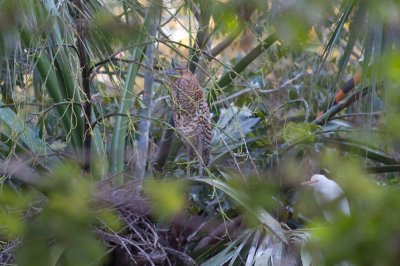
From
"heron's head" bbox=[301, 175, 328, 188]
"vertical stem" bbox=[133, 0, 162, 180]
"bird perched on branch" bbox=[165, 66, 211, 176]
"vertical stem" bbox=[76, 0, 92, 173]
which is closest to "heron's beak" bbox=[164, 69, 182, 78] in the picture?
"bird perched on branch" bbox=[165, 66, 211, 176]

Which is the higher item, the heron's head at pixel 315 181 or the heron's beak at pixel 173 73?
the heron's beak at pixel 173 73

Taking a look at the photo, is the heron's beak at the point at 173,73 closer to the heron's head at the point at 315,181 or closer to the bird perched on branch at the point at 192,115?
the bird perched on branch at the point at 192,115

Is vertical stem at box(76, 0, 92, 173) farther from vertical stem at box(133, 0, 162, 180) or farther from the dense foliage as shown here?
vertical stem at box(133, 0, 162, 180)

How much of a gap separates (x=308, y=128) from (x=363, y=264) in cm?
278

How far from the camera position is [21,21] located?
7.73 feet

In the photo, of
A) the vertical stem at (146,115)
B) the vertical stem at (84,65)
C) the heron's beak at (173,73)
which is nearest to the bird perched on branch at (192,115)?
the heron's beak at (173,73)

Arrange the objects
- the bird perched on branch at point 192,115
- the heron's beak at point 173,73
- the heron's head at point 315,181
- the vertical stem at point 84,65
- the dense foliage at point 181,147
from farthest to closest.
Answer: the heron's head at point 315,181 < the heron's beak at point 173,73 < the bird perched on branch at point 192,115 < the vertical stem at point 84,65 < the dense foliage at point 181,147

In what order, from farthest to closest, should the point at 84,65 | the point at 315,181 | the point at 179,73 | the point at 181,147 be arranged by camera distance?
the point at 181,147 → the point at 315,181 → the point at 179,73 → the point at 84,65

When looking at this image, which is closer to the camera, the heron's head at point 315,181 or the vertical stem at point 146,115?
the vertical stem at point 146,115

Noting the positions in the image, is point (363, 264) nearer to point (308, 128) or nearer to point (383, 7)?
point (383, 7)

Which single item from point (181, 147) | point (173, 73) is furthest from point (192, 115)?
point (181, 147)

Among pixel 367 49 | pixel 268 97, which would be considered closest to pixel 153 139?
pixel 268 97

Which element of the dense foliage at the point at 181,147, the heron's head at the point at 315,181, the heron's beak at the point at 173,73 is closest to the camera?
the dense foliage at the point at 181,147

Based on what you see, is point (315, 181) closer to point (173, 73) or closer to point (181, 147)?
point (181, 147)
